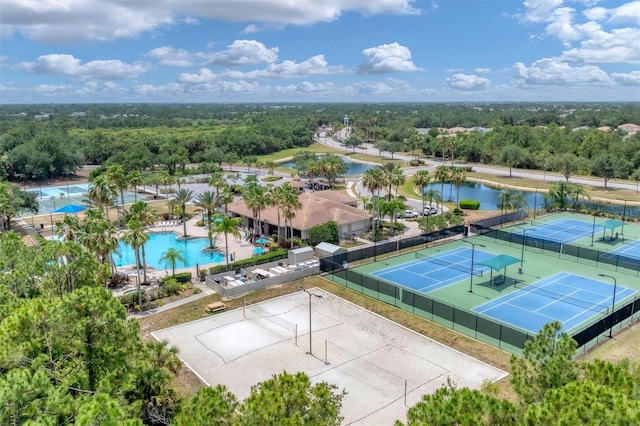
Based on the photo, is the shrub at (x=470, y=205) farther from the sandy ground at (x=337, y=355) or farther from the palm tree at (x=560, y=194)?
the sandy ground at (x=337, y=355)

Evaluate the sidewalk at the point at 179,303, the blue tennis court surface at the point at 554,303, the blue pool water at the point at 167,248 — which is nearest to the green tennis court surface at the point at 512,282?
the blue tennis court surface at the point at 554,303

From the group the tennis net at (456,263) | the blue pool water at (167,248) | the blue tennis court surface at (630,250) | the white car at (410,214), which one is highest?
the white car at (410,214)

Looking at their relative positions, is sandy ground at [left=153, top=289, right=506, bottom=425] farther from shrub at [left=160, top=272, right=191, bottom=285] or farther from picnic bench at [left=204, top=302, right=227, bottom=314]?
shrub at [left=160, top=272, right=191, bottom=285]

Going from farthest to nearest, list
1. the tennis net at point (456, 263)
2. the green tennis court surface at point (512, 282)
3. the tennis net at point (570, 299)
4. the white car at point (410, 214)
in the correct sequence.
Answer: the white car at point (410, 214) → the tennis net at point (456, 263) → the tennis net at point (570, 299) → the green tennis court surface at point (512, 282)

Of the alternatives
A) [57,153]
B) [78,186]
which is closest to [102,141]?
[57,153]

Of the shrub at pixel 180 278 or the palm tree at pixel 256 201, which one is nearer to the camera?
the shrub at pixel 180 278

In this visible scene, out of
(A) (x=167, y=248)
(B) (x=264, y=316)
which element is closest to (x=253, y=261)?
(B) (x=264, y=316)

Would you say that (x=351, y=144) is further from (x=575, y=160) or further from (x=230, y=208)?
(x=230, y=208)
